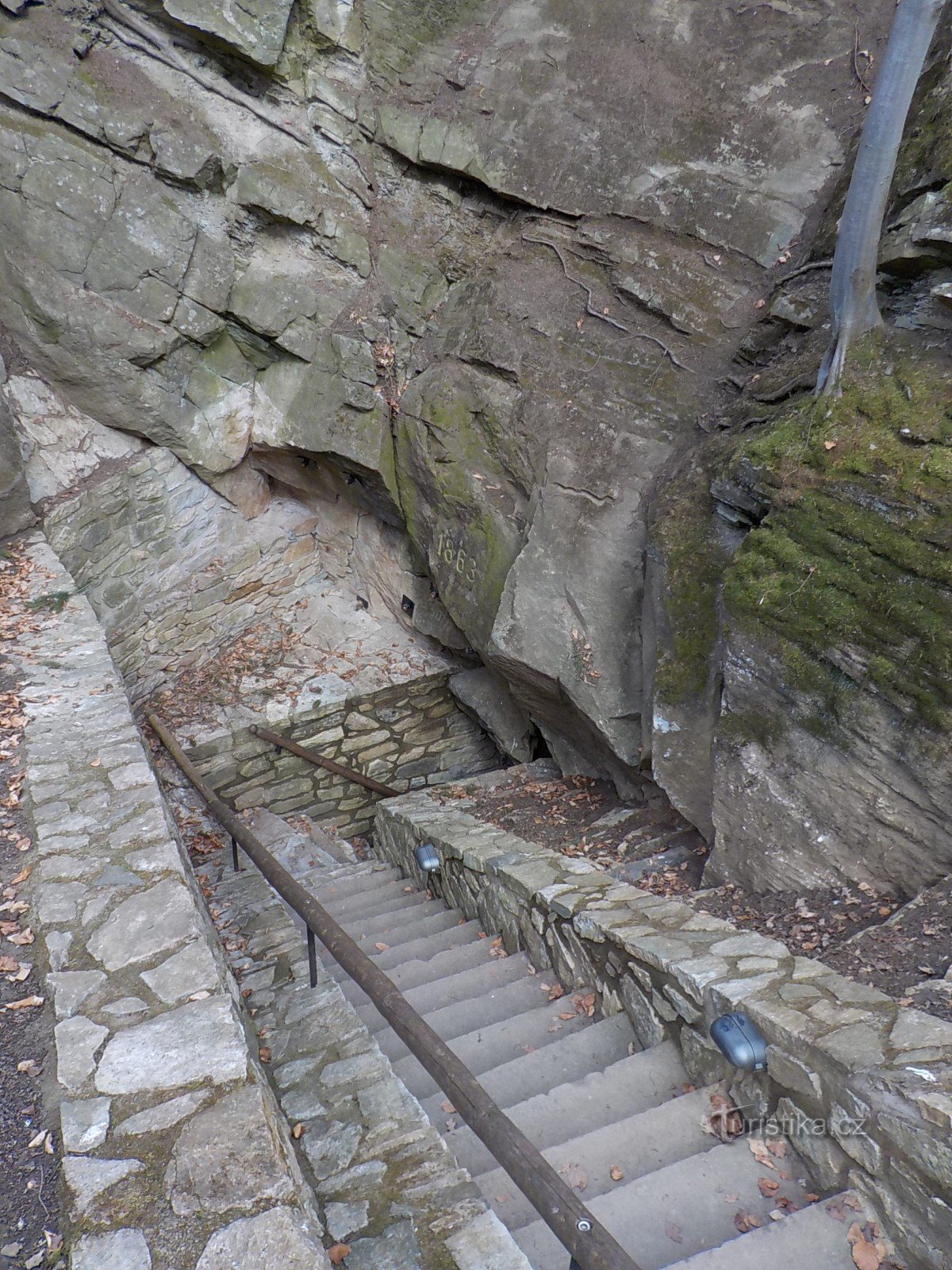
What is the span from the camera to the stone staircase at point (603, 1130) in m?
1.96

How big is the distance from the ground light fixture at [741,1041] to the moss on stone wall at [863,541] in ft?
4.80

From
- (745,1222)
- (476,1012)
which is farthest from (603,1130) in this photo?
(476,1012)

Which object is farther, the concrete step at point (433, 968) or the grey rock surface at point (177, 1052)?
the concrete step at point (433, 968)

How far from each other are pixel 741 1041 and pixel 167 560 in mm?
6381

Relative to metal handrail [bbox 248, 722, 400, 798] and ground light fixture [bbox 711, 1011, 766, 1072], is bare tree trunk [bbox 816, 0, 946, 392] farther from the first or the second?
metal handrail [bbox 248, 722, 400, 798]

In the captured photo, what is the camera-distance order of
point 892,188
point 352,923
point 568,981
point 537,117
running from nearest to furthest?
point 568,981
point 892,188
point 352,923
point 537,117

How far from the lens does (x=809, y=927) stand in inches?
122

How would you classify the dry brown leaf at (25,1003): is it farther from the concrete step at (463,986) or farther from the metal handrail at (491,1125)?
the concrete step at (463,986)

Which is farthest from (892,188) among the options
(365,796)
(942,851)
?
(365,796)

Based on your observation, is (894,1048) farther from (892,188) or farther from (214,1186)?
(892,188)

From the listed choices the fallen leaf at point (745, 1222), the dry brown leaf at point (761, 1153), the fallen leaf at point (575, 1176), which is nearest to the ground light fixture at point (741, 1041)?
the dry brown leaf at point (761, 1153)

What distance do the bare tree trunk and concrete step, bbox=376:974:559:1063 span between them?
3278mm

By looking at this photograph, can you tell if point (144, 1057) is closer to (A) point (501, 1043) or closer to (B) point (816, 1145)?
(A) point (501, 1043)

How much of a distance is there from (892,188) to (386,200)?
180 inches
